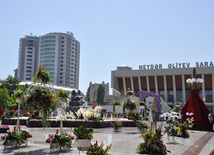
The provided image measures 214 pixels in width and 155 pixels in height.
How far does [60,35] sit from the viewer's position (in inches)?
4867

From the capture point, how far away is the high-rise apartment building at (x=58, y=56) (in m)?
123

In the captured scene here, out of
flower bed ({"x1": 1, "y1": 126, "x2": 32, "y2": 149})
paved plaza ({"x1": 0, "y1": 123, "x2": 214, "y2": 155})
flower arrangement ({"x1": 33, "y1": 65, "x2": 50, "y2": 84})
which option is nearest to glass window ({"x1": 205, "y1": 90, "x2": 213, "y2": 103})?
paved plaza ({"x1": 0, "y1": 123, "x2": 214, "y2": 155})

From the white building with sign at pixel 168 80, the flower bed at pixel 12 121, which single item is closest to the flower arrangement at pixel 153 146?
the flower bed at pixel 12 121

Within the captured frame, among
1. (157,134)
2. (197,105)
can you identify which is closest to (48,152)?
(157,134)

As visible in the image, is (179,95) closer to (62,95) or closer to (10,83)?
(10,83)

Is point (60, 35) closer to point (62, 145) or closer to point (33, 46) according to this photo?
point (33, 46)

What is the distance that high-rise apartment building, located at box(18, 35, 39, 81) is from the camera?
13738cm

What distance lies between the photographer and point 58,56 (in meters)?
124

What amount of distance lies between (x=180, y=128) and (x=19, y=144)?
1296 centimetres

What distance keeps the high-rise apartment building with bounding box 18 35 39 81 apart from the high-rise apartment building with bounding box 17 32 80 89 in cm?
1490

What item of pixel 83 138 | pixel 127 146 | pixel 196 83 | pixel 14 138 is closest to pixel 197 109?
pixel 196 83

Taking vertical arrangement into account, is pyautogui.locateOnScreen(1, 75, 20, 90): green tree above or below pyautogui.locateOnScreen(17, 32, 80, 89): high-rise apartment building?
below

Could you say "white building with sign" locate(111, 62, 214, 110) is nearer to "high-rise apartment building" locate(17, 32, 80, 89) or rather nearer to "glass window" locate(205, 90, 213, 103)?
"glass window" locate(205, 90, 213, 103)

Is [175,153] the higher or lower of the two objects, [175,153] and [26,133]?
the lower
